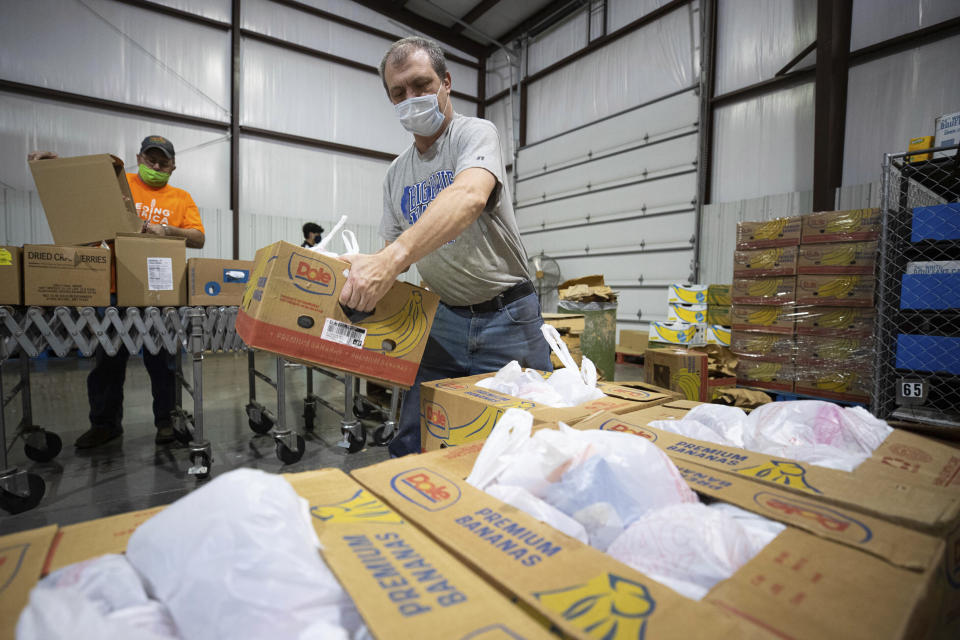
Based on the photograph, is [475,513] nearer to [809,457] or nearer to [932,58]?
[809,457]

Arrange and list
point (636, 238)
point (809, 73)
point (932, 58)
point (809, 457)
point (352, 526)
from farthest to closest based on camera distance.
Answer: point (636, 238) → point (809, 73) → point (932, 58) → point (809, 457) → point (352, 526)

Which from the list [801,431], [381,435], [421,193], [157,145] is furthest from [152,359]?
[801,431]

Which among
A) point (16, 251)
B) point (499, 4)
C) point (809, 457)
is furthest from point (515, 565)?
point (499, 4)

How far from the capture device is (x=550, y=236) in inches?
331

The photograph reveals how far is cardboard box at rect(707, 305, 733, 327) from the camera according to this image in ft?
16.7

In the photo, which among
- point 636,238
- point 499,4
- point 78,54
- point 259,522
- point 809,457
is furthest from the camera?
point 499,4

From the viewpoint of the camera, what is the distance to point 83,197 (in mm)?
2133

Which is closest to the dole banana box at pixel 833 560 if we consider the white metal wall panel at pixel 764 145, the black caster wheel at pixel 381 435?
the black caster wheel at pixel 381 435

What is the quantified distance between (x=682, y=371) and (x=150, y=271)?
3.50m

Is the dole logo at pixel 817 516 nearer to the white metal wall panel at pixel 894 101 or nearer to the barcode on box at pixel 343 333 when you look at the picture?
the barcode on box at pixel 343 333

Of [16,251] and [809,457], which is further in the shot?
[16,251]

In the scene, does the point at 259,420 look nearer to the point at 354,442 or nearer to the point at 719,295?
the point at 354,442

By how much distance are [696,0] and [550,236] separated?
13.3 ft

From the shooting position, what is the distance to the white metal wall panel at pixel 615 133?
641cm
